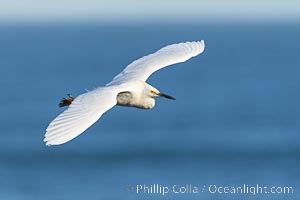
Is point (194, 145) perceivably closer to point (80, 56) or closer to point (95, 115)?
point (95, 115)

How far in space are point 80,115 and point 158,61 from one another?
282cm

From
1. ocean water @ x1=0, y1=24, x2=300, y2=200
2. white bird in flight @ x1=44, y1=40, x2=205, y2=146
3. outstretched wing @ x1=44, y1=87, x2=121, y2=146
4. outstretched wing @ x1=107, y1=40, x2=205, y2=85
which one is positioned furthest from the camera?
ocean water @ x1=0, y1=24, x2=300, y2=200

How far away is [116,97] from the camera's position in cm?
930

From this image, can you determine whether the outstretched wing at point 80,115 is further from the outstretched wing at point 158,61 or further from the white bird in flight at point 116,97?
the outstretched wing at point 158,61

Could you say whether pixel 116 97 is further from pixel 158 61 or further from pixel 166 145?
pixel 166 145

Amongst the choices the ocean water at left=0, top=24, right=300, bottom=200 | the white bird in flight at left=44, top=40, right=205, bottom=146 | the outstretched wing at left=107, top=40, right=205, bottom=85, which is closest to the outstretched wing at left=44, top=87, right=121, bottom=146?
the white bird in flight at left=44, top=40, right=205, bottom=146

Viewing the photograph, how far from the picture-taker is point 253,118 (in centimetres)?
3906

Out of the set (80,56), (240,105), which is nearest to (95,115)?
(240,105)

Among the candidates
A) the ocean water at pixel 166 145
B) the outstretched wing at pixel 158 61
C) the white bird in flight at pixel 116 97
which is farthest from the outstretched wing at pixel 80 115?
the ocean water at pixel 166 145

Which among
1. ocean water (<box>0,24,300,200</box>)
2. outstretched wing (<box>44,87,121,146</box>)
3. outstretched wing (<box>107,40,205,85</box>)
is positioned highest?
ocean water (<box>0,24,300,200</box>)

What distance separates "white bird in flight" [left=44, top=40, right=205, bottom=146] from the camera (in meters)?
8.03

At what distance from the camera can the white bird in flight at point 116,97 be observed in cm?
803

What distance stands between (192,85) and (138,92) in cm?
4746

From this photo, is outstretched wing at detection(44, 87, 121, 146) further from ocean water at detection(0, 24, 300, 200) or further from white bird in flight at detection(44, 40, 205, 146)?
ocean water at detection(0, 24, 300, 200)
